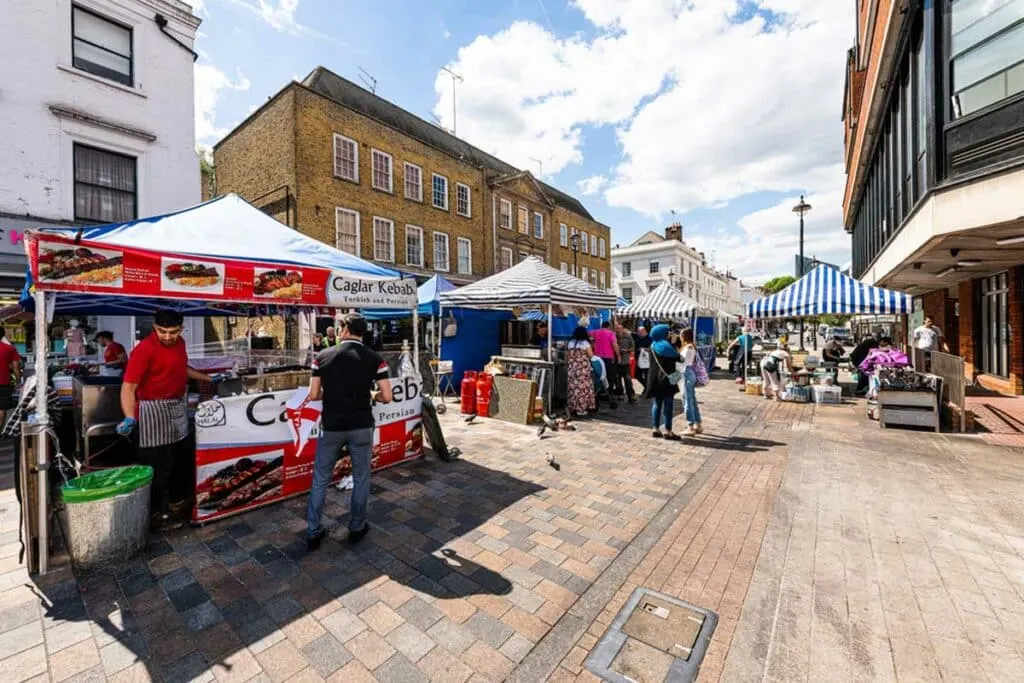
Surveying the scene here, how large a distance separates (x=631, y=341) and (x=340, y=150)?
14.7m

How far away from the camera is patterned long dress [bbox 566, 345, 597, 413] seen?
29.4 feet

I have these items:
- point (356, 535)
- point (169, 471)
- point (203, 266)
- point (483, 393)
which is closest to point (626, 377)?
point (483, 393)

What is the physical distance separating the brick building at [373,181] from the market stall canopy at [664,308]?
31.5ft

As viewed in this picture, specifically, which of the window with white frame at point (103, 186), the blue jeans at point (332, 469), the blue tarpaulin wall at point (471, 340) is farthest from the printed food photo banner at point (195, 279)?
the window with white frame at point (103, 186)

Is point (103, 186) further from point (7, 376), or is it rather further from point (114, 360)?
point (114, 360)

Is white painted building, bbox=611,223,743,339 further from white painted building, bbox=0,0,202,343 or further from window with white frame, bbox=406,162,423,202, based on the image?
white painted building, bbox=0,0,202,343

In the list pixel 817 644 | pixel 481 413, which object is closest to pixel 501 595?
pixel 817 644

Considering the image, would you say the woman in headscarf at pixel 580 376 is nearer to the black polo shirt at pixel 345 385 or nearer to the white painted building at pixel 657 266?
the black polo shirt at pixel 345 385

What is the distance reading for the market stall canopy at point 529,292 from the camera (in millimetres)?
8508

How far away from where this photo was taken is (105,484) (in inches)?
136

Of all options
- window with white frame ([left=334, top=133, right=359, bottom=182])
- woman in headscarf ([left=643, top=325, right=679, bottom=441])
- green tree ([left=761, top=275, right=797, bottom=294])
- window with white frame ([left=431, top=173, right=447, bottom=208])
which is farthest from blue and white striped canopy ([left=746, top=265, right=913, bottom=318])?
green tree ([left=761, top=275, right=797, bottom=294])

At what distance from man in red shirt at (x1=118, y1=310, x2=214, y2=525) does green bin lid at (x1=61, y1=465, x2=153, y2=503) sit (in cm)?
34

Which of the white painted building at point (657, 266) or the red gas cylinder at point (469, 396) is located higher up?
the white painted building at point (657, 266)

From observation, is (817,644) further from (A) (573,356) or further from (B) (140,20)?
(B) (140,20)
